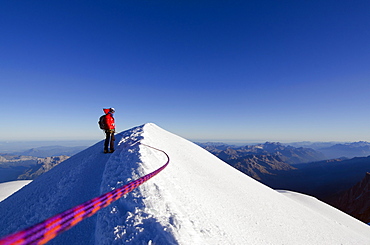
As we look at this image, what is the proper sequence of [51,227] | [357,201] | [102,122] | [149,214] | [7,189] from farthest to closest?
[357,201]
[7,189]
[102,122]
[149,214]
[51,227]

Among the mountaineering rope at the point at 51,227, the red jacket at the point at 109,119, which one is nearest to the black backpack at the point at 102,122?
the red jacket at the point at 109,119

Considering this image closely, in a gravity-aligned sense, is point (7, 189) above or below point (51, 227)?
below

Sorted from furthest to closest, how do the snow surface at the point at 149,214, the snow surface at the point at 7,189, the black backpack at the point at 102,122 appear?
the snow surface at the point at 7,189 < the black backpack at the point at 102,122 < the snow surface at the point at 149,214

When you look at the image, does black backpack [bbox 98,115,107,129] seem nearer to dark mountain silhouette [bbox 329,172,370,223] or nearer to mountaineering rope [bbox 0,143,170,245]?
mountaineering rope [bbox 0,143,170,245]

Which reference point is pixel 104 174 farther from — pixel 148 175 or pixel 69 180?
pixel 148 175

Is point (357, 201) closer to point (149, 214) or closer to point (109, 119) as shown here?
point (149, 214)

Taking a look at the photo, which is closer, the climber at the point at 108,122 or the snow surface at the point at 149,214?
the snow surface at the point at 149,214

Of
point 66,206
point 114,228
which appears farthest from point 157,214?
point 66,206

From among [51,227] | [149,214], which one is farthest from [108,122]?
[51,227]

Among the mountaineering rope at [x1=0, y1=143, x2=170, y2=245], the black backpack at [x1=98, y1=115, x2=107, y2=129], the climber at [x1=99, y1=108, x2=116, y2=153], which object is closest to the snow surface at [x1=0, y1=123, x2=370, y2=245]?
the climber at [x1=99, y1=108, x2=116, y2=153]

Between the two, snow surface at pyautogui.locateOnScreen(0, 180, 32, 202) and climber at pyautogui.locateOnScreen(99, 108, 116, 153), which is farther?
snow surface at pyautogui.locateOnScreen(0, 180, 32, 202)

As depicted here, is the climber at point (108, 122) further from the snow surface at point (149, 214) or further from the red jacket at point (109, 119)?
the snow surface at point (149, 214)

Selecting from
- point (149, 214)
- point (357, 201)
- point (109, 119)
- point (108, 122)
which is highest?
point (109, 119)

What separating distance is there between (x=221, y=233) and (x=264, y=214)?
5.41m
